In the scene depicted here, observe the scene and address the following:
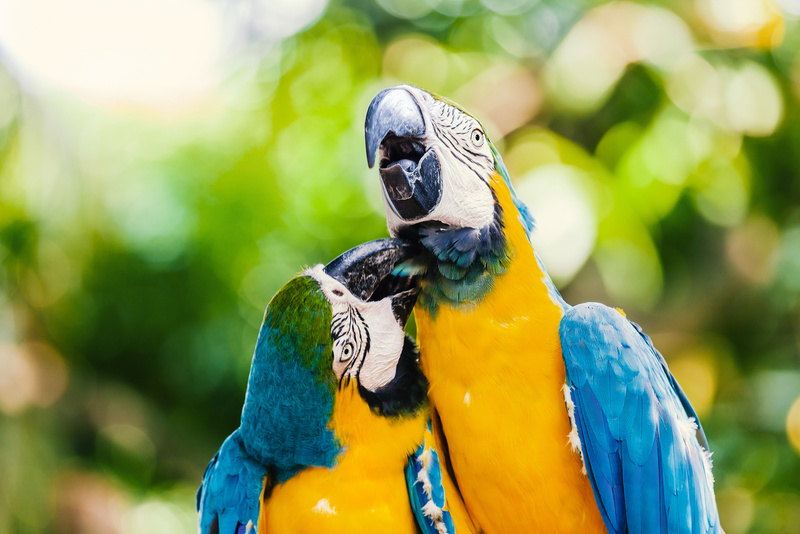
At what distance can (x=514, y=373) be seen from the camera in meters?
1.34

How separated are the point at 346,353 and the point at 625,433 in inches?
26.5

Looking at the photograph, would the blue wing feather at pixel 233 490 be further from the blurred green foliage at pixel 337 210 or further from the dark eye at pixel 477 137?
the blurred green foliage at pixel 337 210

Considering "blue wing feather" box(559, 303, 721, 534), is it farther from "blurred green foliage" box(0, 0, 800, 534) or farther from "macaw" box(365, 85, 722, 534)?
"blurred green foliage" box(0, 0, 800, 534)

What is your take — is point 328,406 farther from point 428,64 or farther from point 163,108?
point 163,108

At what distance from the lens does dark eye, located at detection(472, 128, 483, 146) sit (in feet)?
4.65

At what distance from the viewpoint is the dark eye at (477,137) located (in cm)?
142

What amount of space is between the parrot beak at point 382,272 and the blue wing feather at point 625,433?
0.39m

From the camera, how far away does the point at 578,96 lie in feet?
14.2

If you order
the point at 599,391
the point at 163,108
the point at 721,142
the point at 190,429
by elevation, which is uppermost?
the point at 163,108

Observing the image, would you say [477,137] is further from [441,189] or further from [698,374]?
[698,374]

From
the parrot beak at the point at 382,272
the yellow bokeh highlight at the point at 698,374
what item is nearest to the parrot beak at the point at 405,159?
the parrot beak at the point at 382,272

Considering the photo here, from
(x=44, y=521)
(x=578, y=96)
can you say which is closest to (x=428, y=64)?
(x=578, y=96)

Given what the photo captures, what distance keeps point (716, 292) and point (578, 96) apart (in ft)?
6.27

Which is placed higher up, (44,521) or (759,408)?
(44,521)
